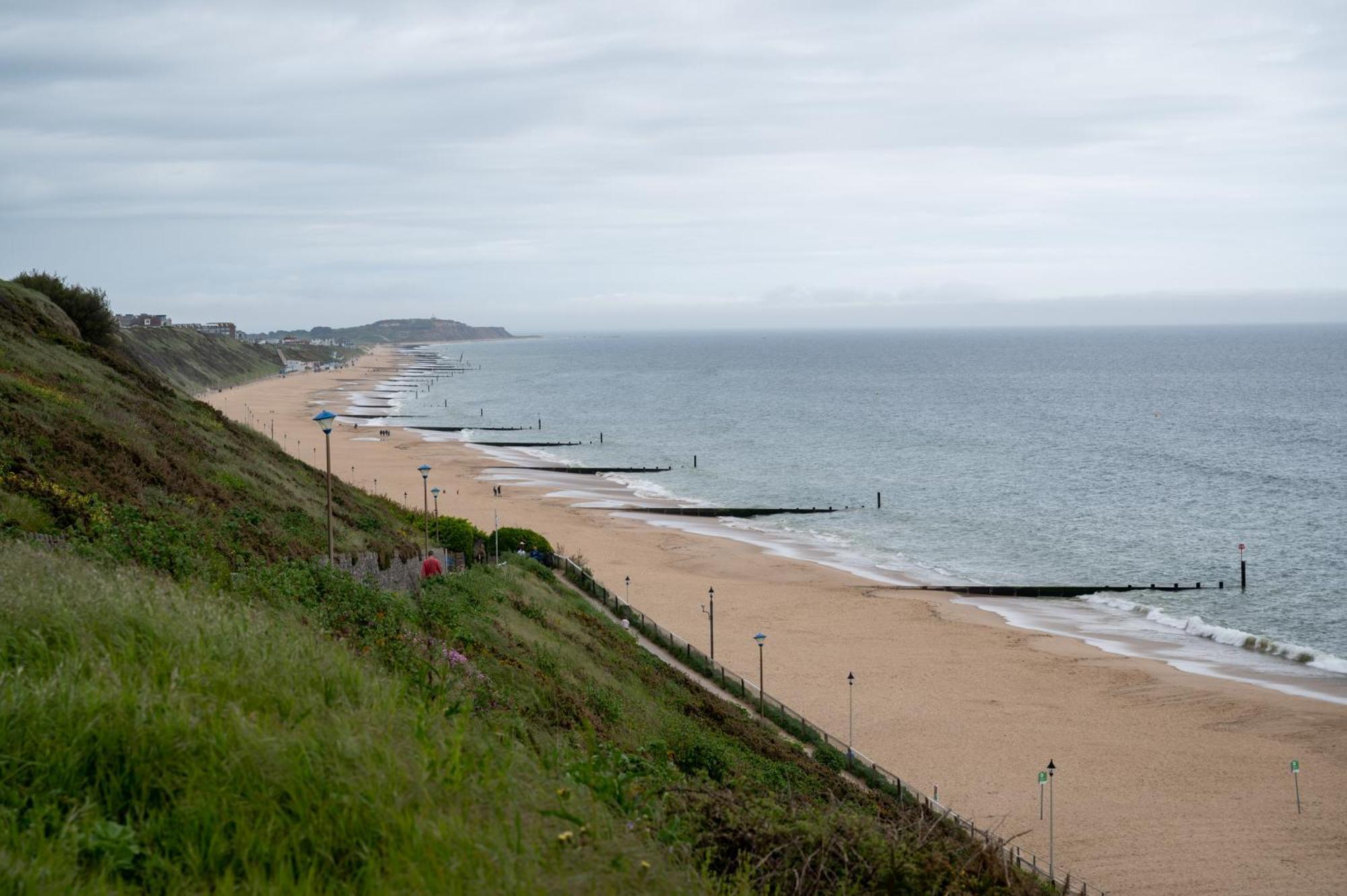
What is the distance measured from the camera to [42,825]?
5.11 meters

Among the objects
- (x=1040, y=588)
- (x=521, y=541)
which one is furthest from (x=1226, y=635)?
(x=521, y=541)

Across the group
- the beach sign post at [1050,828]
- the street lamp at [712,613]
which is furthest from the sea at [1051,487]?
Answer: the beach sign post at [1050,828]

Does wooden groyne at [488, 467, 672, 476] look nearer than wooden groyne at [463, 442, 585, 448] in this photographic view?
Yes

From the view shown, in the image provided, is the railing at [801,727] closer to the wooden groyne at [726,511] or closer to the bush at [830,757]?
the bush at [830,757]

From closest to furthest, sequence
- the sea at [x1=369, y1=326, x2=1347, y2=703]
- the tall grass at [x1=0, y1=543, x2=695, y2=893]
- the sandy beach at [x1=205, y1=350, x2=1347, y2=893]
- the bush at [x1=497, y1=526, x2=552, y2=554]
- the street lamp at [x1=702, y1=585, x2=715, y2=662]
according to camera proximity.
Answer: the tall grass at [x1=0, y1=543, x2=695, y2=893], the sandy beach at [x1=205, y1=350, x2=1347, y2=893], the street lamp at [x1=702, y1=585, x2=715, y2=662], the bush at [x1=497, y1=526, x2=552, y2=554], the sea at [x1=369, y1=326, x2=1347, y2=703]

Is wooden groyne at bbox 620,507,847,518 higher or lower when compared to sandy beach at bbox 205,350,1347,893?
higher

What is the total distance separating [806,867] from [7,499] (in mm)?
12684

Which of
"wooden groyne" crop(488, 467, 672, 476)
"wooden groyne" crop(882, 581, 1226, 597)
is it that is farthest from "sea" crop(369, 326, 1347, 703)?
"wooden groyne" crop(488, 467, 672, 476)

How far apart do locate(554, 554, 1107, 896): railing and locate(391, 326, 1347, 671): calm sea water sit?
17.1m

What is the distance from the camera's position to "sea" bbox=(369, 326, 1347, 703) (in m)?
37.3

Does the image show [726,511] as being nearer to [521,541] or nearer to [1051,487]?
[1051,487]

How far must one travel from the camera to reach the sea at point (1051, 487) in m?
37.3

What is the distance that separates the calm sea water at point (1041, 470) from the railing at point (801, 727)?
1707 cm

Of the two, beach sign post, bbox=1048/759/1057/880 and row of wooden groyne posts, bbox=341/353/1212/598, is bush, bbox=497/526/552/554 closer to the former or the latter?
row of wooden groyne posts, bbox=341/353/1212/598
